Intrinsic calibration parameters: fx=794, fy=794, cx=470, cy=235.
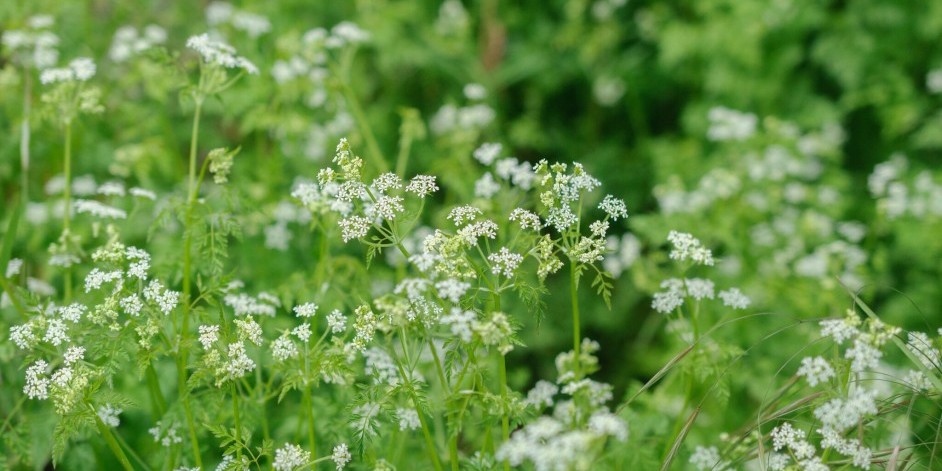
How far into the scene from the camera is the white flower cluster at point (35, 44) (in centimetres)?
325

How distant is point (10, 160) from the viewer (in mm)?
3656

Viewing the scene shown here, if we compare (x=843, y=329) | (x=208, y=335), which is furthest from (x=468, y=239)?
(x=843, y=329)

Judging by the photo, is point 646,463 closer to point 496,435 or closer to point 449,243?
point 496,435

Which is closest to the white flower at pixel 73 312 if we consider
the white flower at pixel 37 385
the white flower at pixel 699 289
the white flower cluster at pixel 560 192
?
the white flower at pixel 37 385

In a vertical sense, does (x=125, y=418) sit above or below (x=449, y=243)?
below

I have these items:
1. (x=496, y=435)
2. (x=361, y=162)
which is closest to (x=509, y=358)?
(x=496, y=435)

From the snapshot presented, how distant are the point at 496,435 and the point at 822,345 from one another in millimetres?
1440

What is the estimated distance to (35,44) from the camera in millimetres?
3395

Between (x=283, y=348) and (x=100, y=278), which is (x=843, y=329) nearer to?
(x=283, y=348)

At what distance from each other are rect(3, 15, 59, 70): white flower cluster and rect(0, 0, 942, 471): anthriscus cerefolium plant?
32 mm

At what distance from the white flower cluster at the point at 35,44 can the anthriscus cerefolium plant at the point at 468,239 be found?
3 centimetres

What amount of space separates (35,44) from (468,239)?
2.57 metres

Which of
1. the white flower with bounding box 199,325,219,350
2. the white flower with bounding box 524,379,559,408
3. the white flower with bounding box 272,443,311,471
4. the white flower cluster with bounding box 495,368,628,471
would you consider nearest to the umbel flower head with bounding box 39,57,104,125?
the white flower with bounding box 199,325,219,350

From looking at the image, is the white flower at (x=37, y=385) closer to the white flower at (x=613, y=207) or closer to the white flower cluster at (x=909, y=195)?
the white flower at (x=613, y=207)
